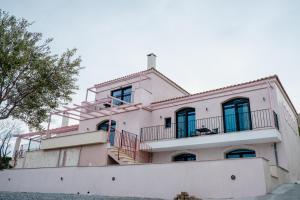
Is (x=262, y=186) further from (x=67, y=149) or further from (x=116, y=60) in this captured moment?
(x=67, y=149)

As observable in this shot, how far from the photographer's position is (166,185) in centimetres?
1024

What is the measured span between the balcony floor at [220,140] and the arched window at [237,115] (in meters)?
1.01

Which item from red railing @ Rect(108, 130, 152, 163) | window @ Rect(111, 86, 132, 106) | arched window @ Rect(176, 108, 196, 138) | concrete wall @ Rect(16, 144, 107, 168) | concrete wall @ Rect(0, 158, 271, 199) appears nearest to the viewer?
concrete wall @ Rect(0, 158, 271, 199)

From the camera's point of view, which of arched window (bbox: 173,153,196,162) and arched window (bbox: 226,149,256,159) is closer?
arched window (bbox: 226,149,256,159)

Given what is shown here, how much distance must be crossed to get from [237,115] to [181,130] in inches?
137

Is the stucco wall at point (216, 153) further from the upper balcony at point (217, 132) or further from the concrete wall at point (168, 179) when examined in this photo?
the concrete wall at point (168, 179)

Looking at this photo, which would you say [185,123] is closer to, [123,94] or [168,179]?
[123,94]

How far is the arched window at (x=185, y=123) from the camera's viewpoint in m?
15.6

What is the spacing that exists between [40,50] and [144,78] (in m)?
8.04

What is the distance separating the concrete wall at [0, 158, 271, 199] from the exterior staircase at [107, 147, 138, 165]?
1060 millimetres

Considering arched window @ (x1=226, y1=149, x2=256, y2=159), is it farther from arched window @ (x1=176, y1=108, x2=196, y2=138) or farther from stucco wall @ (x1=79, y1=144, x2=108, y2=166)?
stucco wall @ (x1=79, y1=144, x2=108, y2=166)

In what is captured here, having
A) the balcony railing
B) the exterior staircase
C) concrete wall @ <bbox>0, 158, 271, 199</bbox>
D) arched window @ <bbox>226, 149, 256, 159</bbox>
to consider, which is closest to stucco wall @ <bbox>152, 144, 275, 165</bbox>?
arched window @ <bbox>226, 149, 256, 159</bbox>

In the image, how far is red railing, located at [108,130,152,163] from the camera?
1482cm

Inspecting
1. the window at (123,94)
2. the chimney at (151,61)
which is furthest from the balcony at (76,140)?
the chimney at (151,61)
